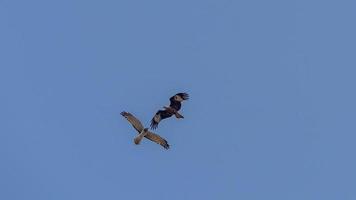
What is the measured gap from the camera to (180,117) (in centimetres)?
6238

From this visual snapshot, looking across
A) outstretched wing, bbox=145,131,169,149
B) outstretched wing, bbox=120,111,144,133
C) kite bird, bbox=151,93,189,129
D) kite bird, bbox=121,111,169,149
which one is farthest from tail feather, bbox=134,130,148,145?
kite bird, bbox=151,93,189,129

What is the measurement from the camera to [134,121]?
62.5 metres

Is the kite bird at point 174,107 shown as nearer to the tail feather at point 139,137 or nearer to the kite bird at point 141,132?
the kite bird at point 141,132

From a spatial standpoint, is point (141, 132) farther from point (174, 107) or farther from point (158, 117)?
point (174, 107)

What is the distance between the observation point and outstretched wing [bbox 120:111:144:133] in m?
62.2

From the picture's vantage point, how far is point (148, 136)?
2479 inches

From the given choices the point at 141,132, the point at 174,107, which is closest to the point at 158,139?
the point at 141,132

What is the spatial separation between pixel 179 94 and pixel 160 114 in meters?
2.21

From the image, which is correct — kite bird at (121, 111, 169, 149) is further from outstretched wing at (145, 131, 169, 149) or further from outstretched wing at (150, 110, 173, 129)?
outstretched wing at (150, 110, 173, 129)

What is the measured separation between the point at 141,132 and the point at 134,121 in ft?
2.55

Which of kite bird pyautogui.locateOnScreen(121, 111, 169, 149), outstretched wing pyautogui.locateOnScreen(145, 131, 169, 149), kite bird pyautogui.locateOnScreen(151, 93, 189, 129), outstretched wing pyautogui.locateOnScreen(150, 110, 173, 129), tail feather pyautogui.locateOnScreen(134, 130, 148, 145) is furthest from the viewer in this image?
outstretched wing pyautogui.locateOnScreen(150, 110, 173, 129)

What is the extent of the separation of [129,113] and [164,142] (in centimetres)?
292

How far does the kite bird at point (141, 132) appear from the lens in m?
62.2

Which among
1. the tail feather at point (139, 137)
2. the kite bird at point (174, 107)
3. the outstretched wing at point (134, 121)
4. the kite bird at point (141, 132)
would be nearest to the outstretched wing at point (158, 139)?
the kite bird at point (141, 132)
